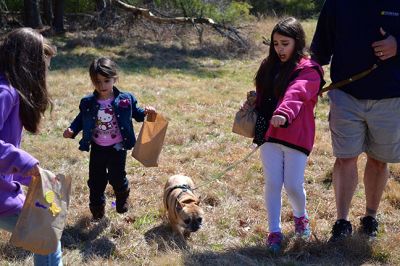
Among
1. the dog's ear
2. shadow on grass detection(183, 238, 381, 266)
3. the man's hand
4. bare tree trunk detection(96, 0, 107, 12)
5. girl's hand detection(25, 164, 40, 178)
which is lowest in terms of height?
bare tree trunk detection(96, 0, 107, 12)

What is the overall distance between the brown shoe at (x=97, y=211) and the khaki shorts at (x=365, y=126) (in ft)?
6.16

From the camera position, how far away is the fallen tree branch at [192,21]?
14242mm

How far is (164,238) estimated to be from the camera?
4.09 m

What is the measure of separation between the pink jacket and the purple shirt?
1578 millimetres

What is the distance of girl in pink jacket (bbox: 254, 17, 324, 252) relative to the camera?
3.43m

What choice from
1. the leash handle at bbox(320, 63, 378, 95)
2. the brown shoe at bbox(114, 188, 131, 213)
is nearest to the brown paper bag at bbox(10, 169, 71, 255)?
the brown shoe at bbox(114, 188, 131, 213)

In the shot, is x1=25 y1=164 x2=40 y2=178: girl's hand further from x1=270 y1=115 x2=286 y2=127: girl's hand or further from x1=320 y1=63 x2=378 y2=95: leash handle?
x1=320 y1=63 x2=378 y2=95: leash handle

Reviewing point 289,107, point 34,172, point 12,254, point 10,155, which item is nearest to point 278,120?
point 289,107

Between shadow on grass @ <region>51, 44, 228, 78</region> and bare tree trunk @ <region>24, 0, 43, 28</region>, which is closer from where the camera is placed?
shadow on grass @ <region>51, 44, 228, 78</region>

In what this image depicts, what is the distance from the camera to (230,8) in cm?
1455

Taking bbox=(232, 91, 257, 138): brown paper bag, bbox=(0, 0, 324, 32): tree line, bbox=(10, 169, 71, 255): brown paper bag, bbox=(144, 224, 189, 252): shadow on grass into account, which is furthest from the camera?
bbox=(0, 0, 324, 32): tree line

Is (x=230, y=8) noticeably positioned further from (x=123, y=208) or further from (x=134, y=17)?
(x=123, y=208)

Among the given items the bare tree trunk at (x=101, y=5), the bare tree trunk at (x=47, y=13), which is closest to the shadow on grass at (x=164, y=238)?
the bare tree trunk at (x=101, y=5)

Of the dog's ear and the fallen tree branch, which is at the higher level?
the dog's ear
